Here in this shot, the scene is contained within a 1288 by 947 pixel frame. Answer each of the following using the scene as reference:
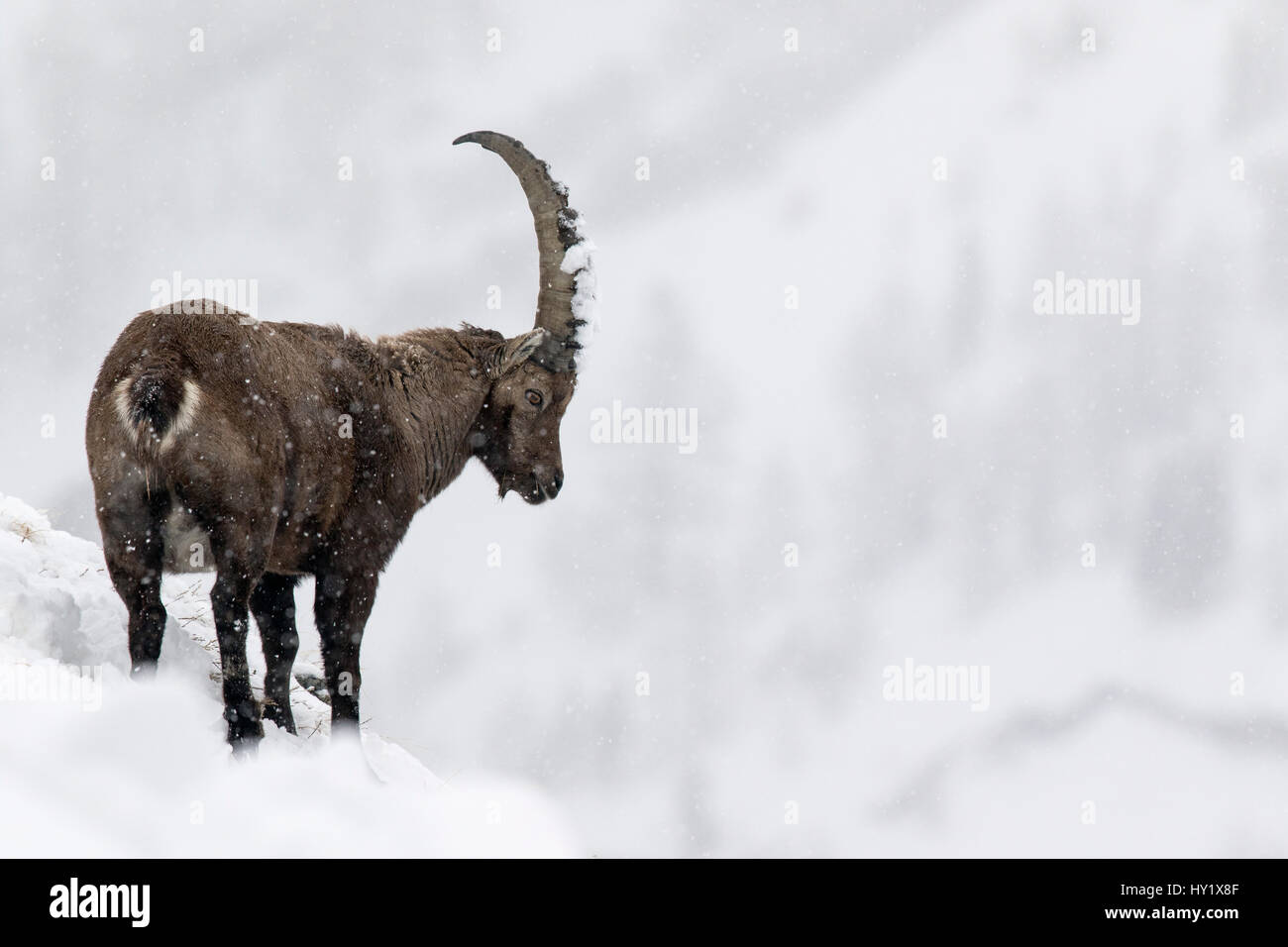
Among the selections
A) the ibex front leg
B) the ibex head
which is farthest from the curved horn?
the ibex front leg

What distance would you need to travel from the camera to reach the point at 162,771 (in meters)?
6.60

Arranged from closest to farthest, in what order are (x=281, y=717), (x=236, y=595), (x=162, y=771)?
1. (x=162, y=771)
2. (x=236, y=595)
3. (x=281, y=717)

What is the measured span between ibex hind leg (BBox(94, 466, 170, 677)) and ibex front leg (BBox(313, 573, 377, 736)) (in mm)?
1333

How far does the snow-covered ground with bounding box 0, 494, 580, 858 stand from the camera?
5.95 metres

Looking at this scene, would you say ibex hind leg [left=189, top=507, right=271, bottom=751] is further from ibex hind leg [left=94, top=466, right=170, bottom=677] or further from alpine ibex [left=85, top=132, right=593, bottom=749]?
ibex hind leg [left=94, top=466, right=170, bottom=677]

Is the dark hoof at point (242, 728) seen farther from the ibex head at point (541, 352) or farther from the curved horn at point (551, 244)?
the curved horn at point (551, 244)

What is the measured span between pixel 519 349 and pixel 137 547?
143 inches

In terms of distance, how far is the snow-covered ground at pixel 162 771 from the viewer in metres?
5.95

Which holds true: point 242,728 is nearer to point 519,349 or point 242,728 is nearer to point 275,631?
point 275,631

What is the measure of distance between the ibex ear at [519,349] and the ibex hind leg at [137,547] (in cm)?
343

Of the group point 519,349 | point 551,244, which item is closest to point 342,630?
point 519,349

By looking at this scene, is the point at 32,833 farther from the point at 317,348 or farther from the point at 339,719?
the point at 317,348

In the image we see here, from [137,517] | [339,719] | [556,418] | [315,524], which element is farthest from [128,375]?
[556,418]
